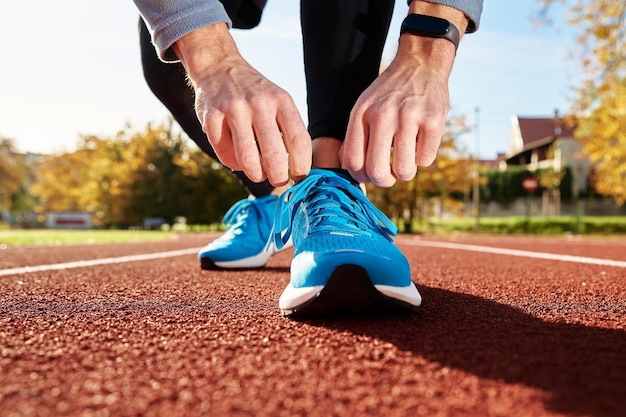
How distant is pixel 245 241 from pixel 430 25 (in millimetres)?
1308

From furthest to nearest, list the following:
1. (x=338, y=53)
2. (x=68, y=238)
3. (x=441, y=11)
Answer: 1. (x=68, y=238)
2. (x=338, y=53)
3. (x=441, y=11)

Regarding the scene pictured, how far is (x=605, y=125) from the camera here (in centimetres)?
1559

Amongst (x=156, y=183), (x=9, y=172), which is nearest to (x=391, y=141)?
(x=156, y=183)

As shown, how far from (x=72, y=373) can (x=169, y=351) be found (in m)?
0.15

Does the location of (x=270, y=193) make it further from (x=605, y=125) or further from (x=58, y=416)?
(x=605, y=125)

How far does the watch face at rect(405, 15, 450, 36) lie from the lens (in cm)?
119

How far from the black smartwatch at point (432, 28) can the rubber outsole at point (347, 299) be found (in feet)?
1.79

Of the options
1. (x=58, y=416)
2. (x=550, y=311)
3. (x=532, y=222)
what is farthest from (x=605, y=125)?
(x=58, y=416)

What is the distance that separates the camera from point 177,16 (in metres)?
1.12

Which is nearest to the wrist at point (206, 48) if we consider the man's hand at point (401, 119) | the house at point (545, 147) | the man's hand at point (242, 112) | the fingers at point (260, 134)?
the man's hand at point (242, 112)

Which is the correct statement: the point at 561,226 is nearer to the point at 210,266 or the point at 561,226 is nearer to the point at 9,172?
the point at 210,266

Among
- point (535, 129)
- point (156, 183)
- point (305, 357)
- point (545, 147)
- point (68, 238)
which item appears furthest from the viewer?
point (535, 129)

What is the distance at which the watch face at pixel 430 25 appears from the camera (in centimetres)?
119

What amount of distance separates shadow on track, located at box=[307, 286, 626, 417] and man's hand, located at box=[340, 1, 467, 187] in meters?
0.32
